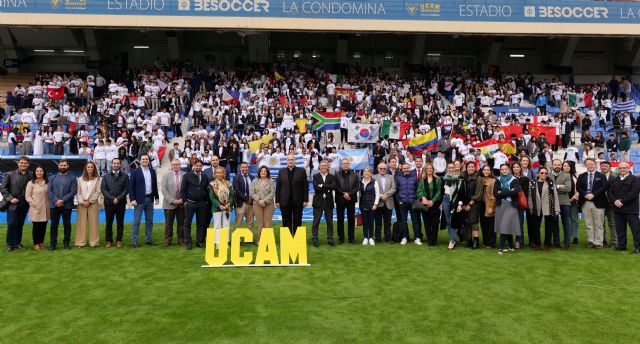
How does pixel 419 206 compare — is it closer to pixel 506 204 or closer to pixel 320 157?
pixel 506 204

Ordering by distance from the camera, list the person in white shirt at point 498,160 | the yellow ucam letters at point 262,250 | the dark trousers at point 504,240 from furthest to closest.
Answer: the person in white shirt at point 498,160 < the dark trousers at point 504,240 < the yellow ucam letters at point 262,250

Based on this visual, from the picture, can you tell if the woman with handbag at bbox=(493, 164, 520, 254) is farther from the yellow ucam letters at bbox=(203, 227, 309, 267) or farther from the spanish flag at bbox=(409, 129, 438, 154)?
the spanish flag at bbox=(409, 129, 438, 154)

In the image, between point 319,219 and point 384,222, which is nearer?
point 319,219

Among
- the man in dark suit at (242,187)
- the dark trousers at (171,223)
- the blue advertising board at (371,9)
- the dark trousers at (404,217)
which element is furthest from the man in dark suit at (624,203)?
the blue advertising board at (371,9)

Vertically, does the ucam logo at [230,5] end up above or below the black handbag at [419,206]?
above

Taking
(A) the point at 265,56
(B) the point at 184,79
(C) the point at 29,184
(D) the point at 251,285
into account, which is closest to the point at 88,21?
(B) the point at 184,79

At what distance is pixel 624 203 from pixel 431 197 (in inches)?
136

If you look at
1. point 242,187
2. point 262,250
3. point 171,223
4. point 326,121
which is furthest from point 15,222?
point 326,121

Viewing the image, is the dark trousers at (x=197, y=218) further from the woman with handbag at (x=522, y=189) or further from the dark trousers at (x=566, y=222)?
the dark trousers at (x=566, y=222)

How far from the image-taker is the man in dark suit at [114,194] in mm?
9969

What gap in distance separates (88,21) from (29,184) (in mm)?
18168

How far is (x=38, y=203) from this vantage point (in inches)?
378

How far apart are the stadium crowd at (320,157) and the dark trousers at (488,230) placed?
3 cm

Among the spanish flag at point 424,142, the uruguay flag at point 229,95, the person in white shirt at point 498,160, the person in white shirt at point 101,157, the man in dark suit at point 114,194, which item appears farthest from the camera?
the uruguay flag at point 229,95
